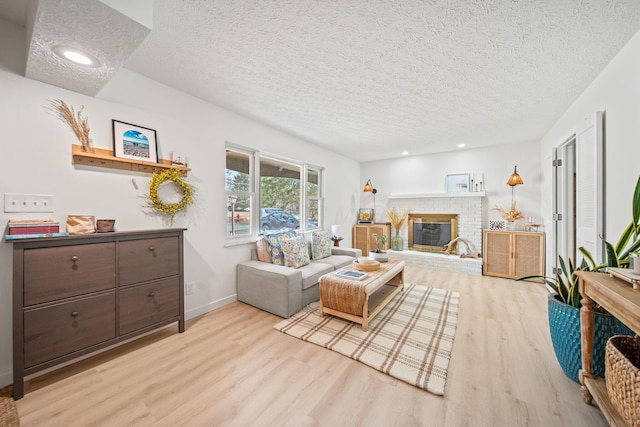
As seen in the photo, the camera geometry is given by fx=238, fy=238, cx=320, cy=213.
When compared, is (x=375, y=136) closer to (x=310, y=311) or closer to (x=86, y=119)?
(x=310, y=311)

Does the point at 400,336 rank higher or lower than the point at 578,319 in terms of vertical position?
lower

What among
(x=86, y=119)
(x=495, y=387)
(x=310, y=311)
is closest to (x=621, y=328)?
(x=495, y=387)

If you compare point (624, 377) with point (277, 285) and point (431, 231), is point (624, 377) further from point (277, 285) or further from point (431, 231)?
point (431, 231)

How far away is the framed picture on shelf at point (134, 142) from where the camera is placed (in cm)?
209

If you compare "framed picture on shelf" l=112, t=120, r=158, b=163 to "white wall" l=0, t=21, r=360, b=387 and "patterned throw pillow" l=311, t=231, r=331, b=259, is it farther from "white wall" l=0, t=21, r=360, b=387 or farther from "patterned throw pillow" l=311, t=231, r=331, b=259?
"patterned throw pillow" l=311, t=231, r=331, b=259

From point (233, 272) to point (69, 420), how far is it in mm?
1770

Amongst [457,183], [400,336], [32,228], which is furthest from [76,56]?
[457,183]

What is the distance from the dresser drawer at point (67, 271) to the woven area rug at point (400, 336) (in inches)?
59.8

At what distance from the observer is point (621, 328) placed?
4.75ft

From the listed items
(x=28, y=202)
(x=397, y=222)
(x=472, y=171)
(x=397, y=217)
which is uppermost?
(x=472, y=171)

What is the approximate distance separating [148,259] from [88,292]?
1.36 ft

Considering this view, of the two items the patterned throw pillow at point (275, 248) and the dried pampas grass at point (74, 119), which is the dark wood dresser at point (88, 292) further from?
the patterned throw pillow at point (275, 248)

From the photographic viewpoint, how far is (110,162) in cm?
207

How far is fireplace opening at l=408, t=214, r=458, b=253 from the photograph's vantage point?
197 inches
